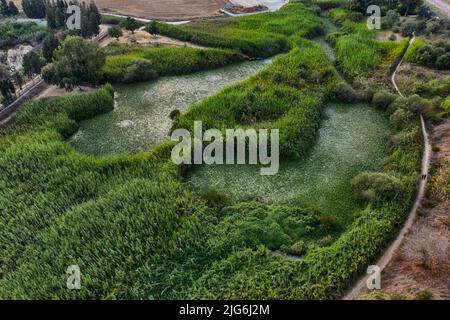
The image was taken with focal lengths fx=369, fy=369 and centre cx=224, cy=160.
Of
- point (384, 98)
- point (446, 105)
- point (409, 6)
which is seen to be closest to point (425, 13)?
point (409, 6)

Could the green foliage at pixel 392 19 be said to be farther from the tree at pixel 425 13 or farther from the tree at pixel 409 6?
the tree at pixel 409 6

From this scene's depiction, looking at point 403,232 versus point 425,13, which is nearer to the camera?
point 403,232

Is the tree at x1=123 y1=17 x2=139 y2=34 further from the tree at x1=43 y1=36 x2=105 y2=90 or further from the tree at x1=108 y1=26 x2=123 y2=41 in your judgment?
the tree at x1=43 y1=36 x2=105 y2=90

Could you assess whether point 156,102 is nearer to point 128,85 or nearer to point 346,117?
point 128,85

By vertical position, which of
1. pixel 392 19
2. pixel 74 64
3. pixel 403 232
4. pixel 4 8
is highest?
pixel 4 8

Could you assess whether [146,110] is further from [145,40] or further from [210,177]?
[145,40]

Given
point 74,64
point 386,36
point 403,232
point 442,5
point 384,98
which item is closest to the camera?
point 403,232
